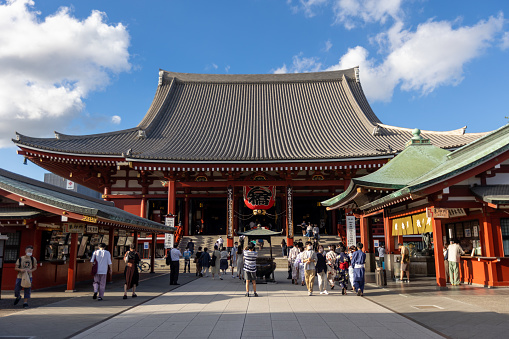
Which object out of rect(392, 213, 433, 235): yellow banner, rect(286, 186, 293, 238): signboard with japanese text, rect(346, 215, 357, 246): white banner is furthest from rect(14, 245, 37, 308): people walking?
rect(286, 186, 293, 238): signboard with japanese text

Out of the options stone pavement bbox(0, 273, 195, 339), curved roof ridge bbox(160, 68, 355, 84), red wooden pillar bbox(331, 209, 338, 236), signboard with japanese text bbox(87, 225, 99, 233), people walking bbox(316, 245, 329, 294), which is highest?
curved roof ridge bbox(160, 68, 355, 84)

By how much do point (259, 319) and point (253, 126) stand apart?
24712 millimetres

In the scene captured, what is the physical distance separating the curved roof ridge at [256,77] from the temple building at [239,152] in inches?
7.4

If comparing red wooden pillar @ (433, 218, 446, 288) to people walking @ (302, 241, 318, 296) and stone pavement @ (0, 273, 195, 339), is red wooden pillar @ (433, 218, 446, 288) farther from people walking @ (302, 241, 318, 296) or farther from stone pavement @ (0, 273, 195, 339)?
stone pavement @ (0, 273, 195, 339)

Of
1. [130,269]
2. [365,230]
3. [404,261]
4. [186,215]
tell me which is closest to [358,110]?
[365,230]

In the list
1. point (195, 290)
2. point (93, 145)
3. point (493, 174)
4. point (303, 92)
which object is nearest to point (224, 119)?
point (303, 92)

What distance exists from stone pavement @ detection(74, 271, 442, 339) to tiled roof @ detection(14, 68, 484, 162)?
557 inches

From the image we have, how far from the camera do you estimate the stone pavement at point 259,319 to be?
7215mm

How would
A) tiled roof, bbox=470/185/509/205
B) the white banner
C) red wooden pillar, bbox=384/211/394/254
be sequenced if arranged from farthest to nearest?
the white banner
red wooden pillar, bbox=384/211/394/254
tiled roof, bbox=470/185/509/205

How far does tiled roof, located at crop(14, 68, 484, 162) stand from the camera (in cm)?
2538

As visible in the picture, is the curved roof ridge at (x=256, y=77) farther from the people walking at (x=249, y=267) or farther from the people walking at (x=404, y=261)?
the people walking at (x=249, y=267)

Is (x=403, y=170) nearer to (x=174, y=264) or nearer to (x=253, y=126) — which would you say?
(x=174, y=264)

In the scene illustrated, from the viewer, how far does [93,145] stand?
2638cm

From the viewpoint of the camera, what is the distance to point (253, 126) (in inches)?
1268
